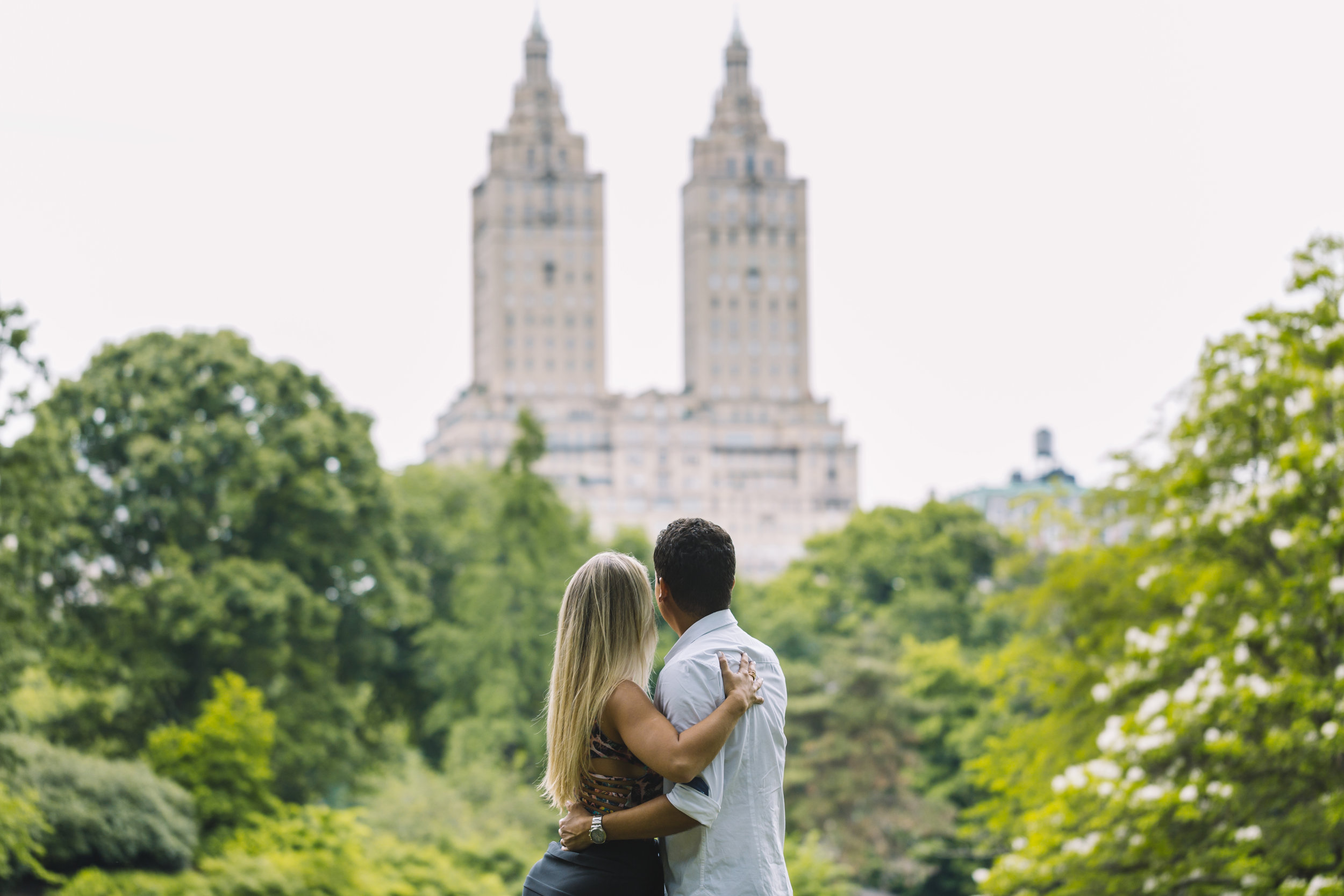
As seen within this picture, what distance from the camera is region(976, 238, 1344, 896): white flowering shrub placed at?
11734 mm

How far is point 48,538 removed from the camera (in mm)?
14555

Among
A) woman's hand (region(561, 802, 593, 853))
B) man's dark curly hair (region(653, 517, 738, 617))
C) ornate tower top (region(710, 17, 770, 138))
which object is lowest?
woman's hand (region(561, 802, 593, 853))

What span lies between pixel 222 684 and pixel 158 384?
A: 9.01 metres

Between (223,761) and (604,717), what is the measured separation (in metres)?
16.3

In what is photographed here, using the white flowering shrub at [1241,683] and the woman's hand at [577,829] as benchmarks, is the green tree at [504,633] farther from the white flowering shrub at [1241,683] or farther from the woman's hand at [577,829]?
the woman's hand at [577,829]

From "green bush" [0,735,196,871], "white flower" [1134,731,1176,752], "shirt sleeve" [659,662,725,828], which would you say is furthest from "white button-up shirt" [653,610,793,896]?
"green bush" [0,735,196,871]

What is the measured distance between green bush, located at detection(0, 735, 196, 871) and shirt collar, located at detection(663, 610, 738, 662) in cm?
1303

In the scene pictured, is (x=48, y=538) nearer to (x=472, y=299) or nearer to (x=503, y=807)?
(x=503, y=807)

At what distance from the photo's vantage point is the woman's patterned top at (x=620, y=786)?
3.89 meters

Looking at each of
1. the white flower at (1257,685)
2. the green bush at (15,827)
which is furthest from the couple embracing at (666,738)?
the green bush at (15,827)

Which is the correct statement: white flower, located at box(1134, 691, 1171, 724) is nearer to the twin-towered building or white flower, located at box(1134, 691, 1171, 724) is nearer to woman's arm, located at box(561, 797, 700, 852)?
woman's arm, located at box(561, 797, 700, 852)

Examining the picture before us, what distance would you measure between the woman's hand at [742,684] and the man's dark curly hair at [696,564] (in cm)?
17

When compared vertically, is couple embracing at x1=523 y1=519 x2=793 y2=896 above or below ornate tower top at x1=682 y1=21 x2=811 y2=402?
below

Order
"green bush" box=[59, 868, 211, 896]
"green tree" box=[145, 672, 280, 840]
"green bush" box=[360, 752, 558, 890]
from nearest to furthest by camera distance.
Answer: "green bush" box=[59, 868, 211, 896]
"green tree" box=[145, 672, 280, 840]
"green bush" box=[360, 752, 558, 890]
